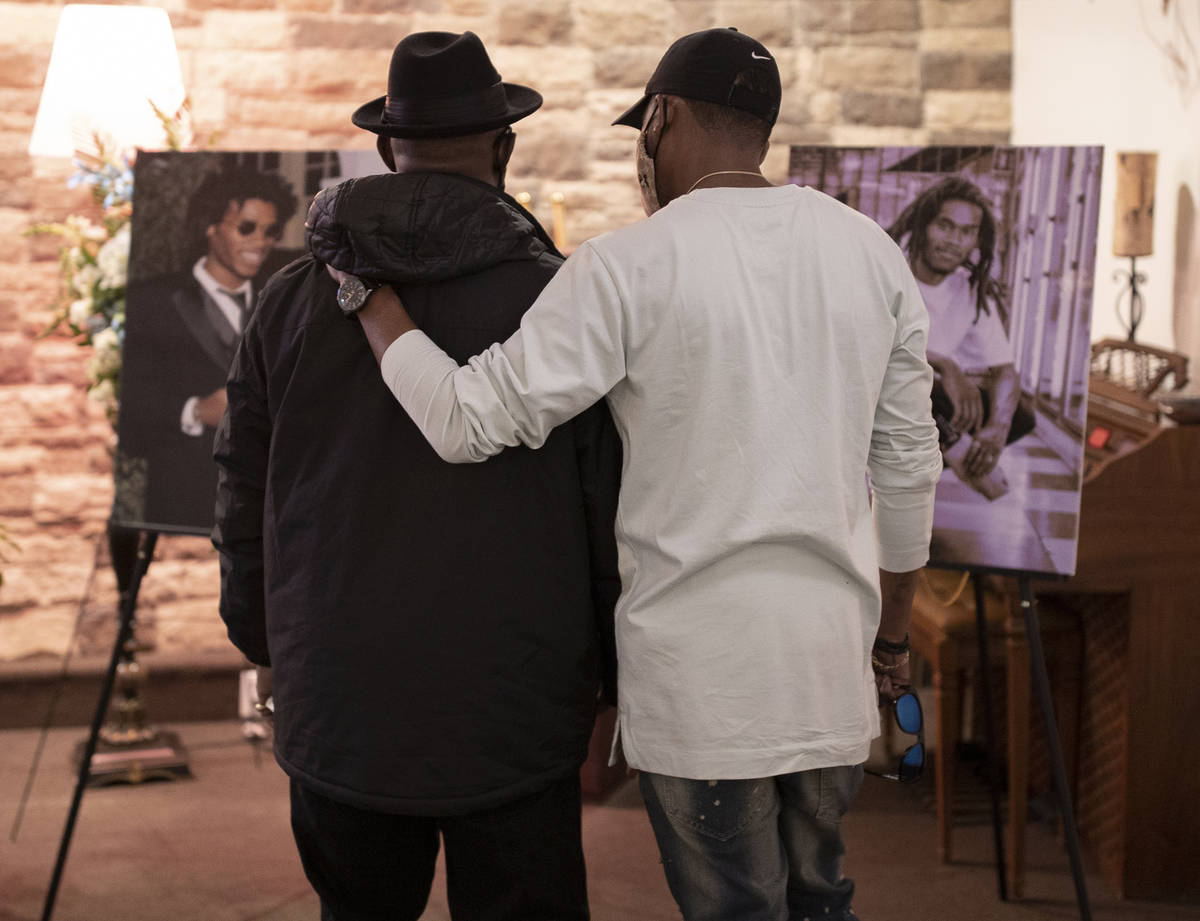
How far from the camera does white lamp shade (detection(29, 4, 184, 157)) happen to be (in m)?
3.28

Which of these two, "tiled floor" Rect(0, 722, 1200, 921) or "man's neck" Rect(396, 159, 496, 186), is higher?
"man's neck" Rect(396, 159, 496, 186)

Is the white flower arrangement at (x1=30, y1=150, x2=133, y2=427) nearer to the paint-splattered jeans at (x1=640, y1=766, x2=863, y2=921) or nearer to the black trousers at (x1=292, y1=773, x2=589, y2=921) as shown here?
the black trousers at (x1=292, y1=773, x2=589, y2=921)

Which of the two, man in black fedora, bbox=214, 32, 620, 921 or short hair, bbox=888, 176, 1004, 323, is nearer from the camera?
man in black fedora, bbox=214, 32, 620, 921

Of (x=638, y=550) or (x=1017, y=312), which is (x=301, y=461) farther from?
(x=1017, y=312)

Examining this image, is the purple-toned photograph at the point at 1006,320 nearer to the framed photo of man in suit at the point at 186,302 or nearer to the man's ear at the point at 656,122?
the man's ear at the point at 656,122

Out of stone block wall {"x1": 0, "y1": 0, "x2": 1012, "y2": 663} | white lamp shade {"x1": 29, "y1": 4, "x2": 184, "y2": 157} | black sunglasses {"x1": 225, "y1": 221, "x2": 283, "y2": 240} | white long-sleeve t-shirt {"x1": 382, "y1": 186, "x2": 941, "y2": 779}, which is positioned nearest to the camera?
white long-sleeve t-shirt {"x1": 382, "y1": 186, "x2": 941, "y2": 779}

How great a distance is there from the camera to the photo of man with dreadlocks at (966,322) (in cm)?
228

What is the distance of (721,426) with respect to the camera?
1391 mm

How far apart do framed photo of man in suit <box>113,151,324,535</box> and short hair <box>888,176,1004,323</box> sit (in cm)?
111

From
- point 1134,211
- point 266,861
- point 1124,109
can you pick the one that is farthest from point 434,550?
point 1124,109

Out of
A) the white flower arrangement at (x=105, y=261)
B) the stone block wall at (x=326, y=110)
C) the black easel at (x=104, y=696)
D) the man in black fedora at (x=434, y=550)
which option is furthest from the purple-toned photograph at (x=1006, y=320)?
the stone block wall at (x=326, y=110)

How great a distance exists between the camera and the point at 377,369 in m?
1.50

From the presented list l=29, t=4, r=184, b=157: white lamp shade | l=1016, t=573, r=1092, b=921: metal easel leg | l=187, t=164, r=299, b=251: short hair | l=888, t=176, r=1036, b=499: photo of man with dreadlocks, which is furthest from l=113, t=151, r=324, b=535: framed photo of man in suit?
l=1016, t=573, r=1092, b=921: metal easel leg

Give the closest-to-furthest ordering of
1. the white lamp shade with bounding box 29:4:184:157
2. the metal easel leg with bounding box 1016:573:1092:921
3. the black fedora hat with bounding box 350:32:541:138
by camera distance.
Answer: the black fedora hat with bounding box 350:32:541:138
the metal easel leg with bounding box 1016:573:1092:921
the white lamp shade with bounding box 29:4:184:157
